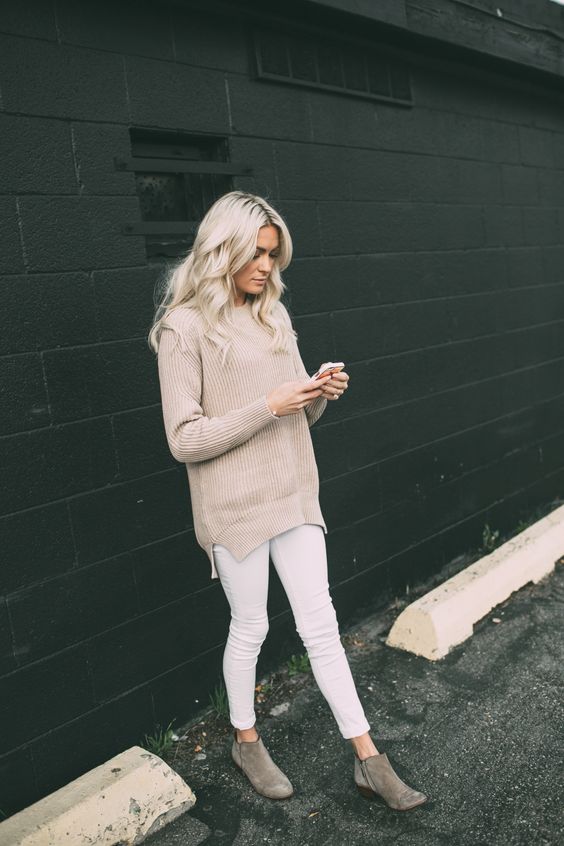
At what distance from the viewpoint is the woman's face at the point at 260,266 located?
2629 mm

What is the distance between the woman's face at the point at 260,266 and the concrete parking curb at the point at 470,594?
193 cm

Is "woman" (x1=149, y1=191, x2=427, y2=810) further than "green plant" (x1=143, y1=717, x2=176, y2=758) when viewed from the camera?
No

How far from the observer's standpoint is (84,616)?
2.96 metres

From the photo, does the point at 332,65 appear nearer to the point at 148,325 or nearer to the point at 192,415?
the point at 148,325

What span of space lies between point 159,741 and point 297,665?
2.62 feet

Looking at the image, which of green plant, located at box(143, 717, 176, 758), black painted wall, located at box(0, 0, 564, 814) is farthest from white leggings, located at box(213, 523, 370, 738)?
green plant, located at box(143, 717, 176, 758)

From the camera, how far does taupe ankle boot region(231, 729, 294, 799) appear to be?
2817mm

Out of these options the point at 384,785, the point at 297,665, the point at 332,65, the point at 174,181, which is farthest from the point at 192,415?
the point at 332,65

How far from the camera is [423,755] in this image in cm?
300

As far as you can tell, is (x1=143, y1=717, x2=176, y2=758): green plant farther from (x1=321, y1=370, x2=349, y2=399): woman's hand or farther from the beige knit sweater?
(x1=321, y1=370, x2=349, y2=399): woman's hand

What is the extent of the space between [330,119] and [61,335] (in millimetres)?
1880

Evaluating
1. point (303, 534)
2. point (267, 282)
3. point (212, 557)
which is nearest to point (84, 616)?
point (212, 557)

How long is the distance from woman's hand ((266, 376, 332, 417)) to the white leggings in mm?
478

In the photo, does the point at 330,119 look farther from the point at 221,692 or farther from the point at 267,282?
the point at 221,692
